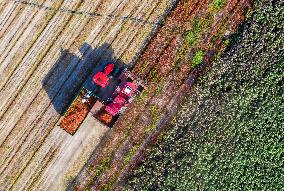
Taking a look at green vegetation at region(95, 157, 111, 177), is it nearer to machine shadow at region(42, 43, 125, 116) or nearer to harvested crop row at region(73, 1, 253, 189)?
harvested crop row at region(73, 1, 253, 189)

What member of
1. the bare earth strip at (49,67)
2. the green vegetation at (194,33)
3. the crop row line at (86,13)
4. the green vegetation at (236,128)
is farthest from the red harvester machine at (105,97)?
the green vegetation at (194,33)

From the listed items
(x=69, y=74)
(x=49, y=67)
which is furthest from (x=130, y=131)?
(x=49, y=67)

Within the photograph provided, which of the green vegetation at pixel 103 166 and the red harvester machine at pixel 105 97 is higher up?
the red harvester machine at pixel 105 97

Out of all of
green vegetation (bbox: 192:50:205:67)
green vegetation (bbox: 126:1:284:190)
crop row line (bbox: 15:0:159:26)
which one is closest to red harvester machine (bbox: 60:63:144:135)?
crop row line (bbox: 15:0:159:26)

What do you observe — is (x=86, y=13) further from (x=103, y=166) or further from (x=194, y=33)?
(x=103, y=166)

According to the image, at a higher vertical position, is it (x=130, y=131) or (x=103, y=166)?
(x=130, y=131)

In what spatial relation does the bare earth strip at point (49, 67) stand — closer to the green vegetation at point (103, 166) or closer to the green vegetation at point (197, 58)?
the green vegetation at point (103, 166)
